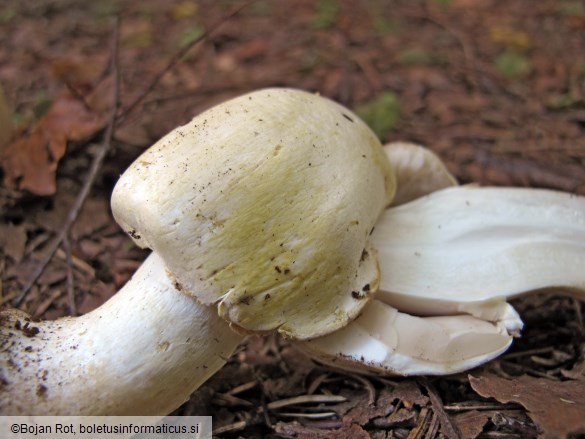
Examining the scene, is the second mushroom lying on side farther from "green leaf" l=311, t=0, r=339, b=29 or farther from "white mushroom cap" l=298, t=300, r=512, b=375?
"green leaf" l=311, t=0, r=339, b=29

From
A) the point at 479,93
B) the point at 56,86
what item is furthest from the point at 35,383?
the point at 479,93

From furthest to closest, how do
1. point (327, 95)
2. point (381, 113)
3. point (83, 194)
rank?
point (327, 95) < point (381, 113) < point (83, 194)

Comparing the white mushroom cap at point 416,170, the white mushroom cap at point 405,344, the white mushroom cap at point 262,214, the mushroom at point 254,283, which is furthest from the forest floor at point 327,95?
the white mushroom cap at point 416,170

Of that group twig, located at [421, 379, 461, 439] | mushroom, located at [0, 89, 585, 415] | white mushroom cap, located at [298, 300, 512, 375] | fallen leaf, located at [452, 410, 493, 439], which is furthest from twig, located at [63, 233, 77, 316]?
fallen leaf, located at [452, 410, 493, 439]

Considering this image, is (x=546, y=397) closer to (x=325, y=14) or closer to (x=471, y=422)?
(x=471, y=422)

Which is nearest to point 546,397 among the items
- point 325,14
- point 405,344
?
point 405,344

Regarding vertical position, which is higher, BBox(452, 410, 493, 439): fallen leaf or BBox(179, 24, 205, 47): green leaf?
BBox(179, 24, 205, 47): green leaf

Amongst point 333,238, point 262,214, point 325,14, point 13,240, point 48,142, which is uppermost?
point 262,214
